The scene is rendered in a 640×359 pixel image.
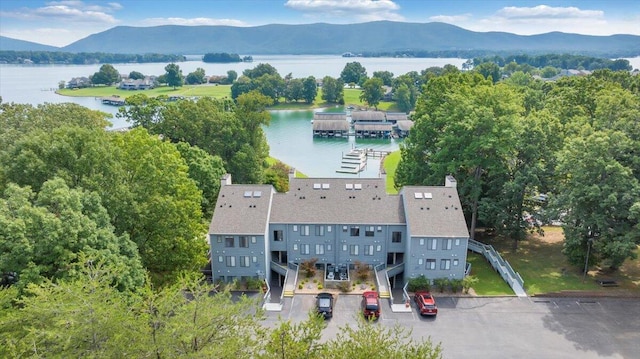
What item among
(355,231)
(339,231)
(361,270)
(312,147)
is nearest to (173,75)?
(312,147)

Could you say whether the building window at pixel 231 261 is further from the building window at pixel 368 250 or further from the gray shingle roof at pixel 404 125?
the gray shingle roof at pixel 404 125

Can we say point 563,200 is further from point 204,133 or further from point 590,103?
point 204,133

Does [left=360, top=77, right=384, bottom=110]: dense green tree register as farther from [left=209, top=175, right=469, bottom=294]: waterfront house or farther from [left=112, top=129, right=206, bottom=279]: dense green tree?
[left=112, top=129, right=206, bottom=279]: dense green tree

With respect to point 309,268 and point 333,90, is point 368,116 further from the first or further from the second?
point 309,268

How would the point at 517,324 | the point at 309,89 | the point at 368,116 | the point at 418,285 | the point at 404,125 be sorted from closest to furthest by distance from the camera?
the point at 517,324, the point at 418,285, the point at 404,125, the point at 368,116, the point at 309,89

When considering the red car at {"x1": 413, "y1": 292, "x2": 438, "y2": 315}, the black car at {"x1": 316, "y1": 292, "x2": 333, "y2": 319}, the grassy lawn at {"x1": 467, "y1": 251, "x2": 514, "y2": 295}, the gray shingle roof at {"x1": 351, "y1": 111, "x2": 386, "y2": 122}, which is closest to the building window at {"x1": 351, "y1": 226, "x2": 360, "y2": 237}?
the black car at {"x1": 316, "y1": 292, "x2": 333, "y2": 319}

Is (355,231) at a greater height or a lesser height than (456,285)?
greater
